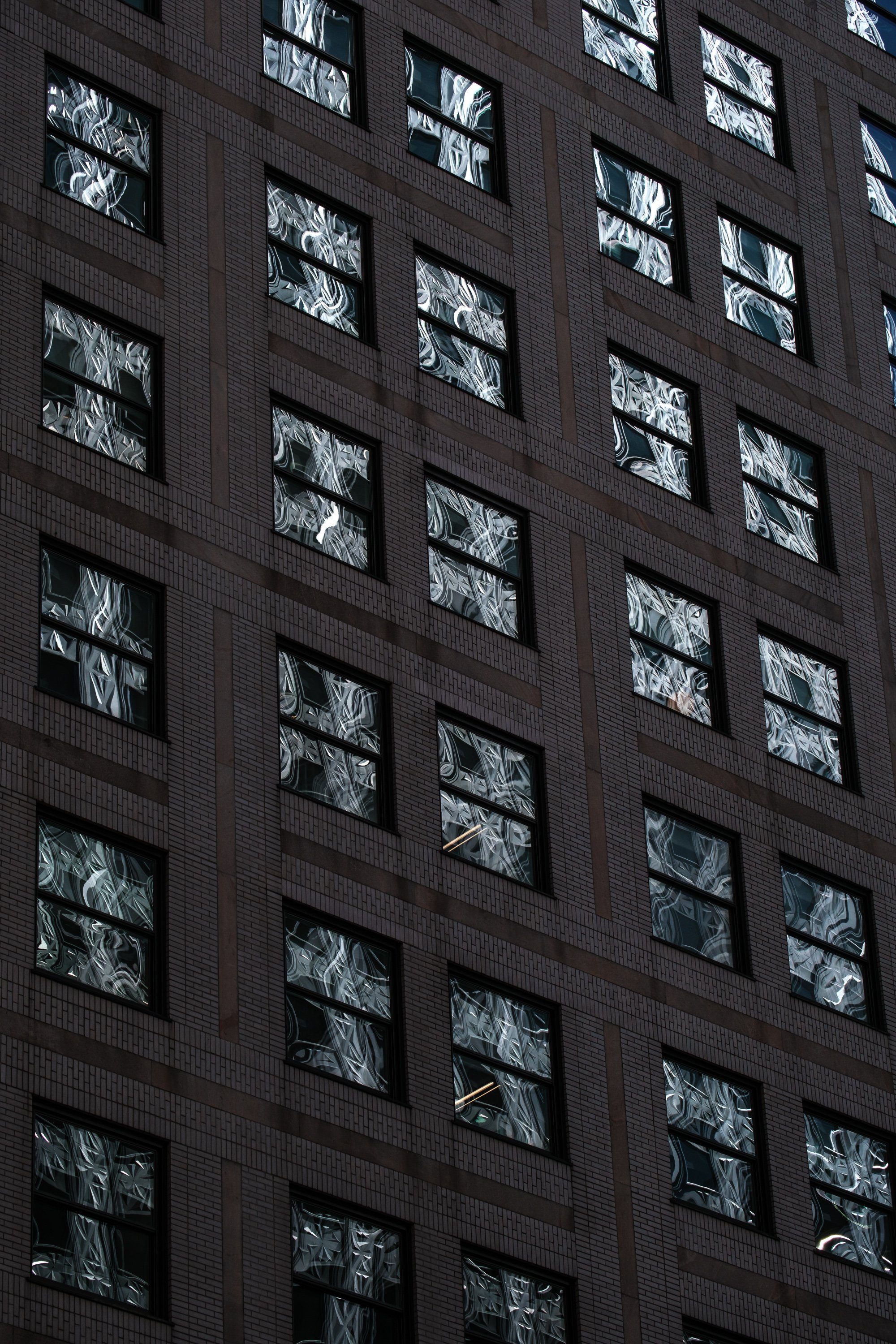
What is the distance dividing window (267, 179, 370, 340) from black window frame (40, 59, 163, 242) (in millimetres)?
1841

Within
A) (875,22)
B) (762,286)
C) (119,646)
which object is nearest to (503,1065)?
(119,646)

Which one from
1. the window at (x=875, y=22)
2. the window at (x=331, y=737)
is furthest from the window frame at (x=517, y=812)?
the window at (x=875, y=22)

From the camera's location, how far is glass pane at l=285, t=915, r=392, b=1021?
37.7 meters

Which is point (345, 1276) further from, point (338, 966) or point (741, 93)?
point (741, 93)

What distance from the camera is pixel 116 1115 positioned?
34.7 meters

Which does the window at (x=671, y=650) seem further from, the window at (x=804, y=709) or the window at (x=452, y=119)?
the window at (x=452, y=119)

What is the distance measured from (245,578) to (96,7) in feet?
25.6

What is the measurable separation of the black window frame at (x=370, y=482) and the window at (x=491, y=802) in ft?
7.26

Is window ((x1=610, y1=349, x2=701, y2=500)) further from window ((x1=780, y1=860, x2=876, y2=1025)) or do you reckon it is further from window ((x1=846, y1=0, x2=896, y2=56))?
window ((x1=846, y1=0, x2=896, y2=56))

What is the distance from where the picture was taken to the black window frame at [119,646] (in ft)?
121

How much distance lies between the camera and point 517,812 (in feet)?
135

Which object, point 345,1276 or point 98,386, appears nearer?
point 345,1276

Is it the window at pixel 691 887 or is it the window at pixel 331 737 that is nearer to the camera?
the window at pixel 331 737

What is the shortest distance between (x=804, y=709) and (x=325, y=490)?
28.6 ft
